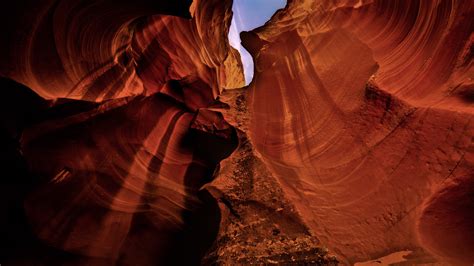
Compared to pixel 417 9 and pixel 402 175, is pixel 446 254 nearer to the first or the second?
pixel 402 175

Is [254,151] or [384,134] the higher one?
[384,134]

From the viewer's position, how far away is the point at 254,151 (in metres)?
5.54

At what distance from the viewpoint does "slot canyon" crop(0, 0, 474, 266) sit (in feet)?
12.0

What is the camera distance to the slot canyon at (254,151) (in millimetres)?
3645

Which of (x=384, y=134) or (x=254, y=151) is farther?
(x=254, y=151)

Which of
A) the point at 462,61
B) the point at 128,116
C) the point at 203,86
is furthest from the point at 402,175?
the point at 203,86

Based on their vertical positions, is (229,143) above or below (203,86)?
below

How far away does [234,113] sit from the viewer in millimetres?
6902

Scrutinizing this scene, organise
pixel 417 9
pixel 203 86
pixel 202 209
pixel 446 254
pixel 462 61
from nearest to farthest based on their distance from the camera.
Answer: pixel 446 254 < pixel 462 61 < pixel 417 9 < pixel 202 209 < pixel 203 86

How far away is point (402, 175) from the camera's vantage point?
3939mm

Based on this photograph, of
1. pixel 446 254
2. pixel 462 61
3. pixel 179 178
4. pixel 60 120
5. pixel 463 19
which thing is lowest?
pixel 179 178

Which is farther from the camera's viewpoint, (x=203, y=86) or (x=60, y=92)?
(x=203, y=86)

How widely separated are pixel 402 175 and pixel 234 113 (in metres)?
4.01

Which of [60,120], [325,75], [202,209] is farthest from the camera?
[325,75]
